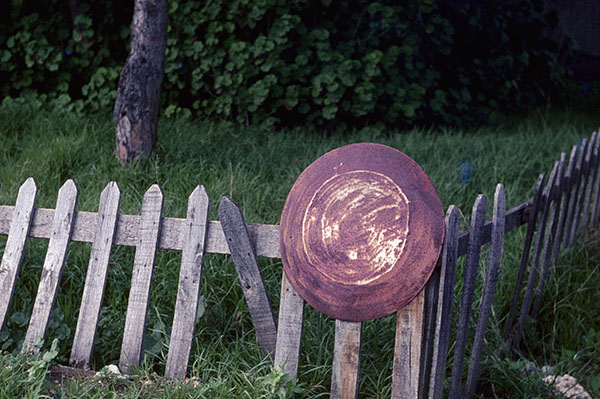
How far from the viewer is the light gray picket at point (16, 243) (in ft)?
8.30

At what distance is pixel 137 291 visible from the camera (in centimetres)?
236

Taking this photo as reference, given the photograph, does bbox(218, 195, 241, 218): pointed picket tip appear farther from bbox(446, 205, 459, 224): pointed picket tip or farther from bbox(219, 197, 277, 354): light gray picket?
bbox(446, 205, 459, 224): pointed picket tip

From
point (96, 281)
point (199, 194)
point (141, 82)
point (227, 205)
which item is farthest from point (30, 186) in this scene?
point (141, 82)

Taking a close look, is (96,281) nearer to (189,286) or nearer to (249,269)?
(189,286)

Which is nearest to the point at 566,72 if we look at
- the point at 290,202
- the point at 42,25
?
the point at 42,25

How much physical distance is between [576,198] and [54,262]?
3034 millimetres

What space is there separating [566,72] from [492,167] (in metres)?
4.83

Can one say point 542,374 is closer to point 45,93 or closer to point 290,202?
point 290,202

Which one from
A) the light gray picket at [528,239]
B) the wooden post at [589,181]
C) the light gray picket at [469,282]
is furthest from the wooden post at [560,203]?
the light gray picket at [469,282]

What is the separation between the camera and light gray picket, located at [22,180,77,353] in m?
2.44

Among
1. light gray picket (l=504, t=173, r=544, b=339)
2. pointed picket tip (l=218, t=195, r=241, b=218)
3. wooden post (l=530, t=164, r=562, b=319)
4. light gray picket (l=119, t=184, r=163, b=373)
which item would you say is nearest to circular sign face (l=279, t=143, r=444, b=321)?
pointed picket tip (l=218, t=195, r=241, b=218)

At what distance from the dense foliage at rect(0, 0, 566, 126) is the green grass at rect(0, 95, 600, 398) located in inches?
15.7

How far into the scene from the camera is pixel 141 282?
2361 millimetres

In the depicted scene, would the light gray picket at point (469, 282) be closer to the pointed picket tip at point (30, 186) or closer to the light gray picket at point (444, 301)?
the light gray picket at point (444, 301)
